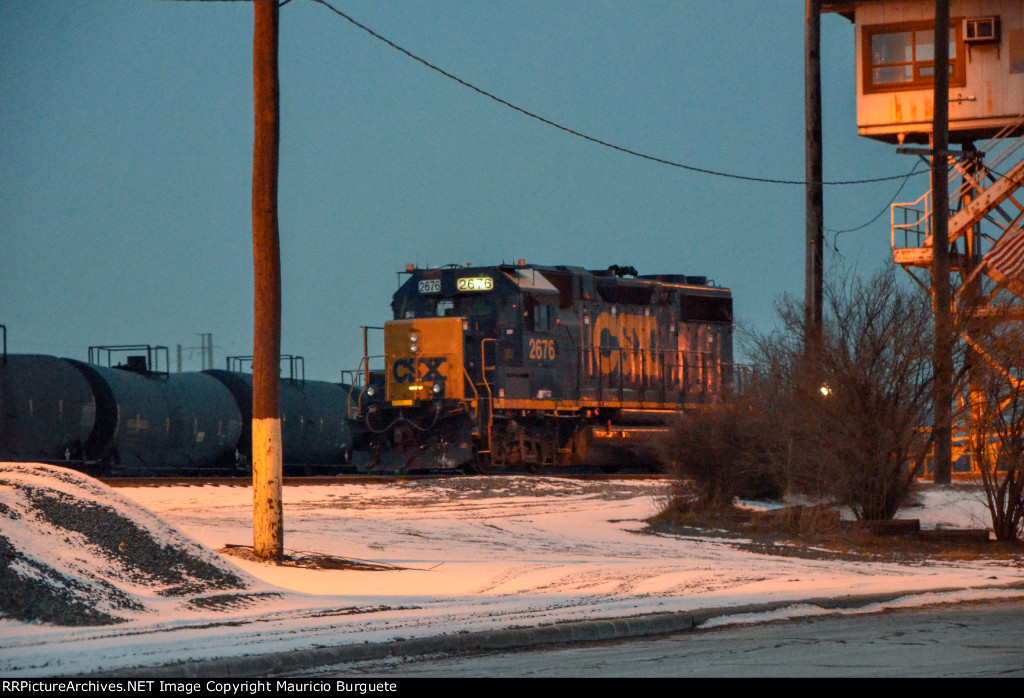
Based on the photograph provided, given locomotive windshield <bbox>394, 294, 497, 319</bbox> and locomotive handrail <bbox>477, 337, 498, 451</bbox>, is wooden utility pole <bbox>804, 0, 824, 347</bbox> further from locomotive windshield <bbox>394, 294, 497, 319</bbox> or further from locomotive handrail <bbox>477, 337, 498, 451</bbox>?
locomotive windshield <bbox>394, 294, 497, 319</bbox>

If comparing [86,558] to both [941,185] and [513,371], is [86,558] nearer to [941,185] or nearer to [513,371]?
[513,371]

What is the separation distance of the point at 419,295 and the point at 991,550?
47.6 ft

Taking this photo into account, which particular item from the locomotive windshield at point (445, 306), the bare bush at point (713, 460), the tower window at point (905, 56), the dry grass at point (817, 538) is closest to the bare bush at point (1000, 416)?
the dry grass at point (817, 538)

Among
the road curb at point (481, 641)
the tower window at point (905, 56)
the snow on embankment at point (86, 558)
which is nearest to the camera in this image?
the road curb at point (481, 641)

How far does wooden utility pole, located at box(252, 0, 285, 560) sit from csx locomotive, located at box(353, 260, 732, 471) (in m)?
13.2

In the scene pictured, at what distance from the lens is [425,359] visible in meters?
27.0

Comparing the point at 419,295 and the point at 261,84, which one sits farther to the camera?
the point at 419,295

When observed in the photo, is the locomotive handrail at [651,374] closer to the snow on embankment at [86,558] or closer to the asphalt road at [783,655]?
the snow on embankment at [86,558]

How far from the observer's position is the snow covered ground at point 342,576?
852 cm

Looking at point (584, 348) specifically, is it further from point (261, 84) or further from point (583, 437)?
point (261, 84)

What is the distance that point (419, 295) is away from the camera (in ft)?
90.2

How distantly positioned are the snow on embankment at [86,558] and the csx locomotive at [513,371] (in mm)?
15407

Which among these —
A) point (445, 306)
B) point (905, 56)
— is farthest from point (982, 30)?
point (445, 306)
